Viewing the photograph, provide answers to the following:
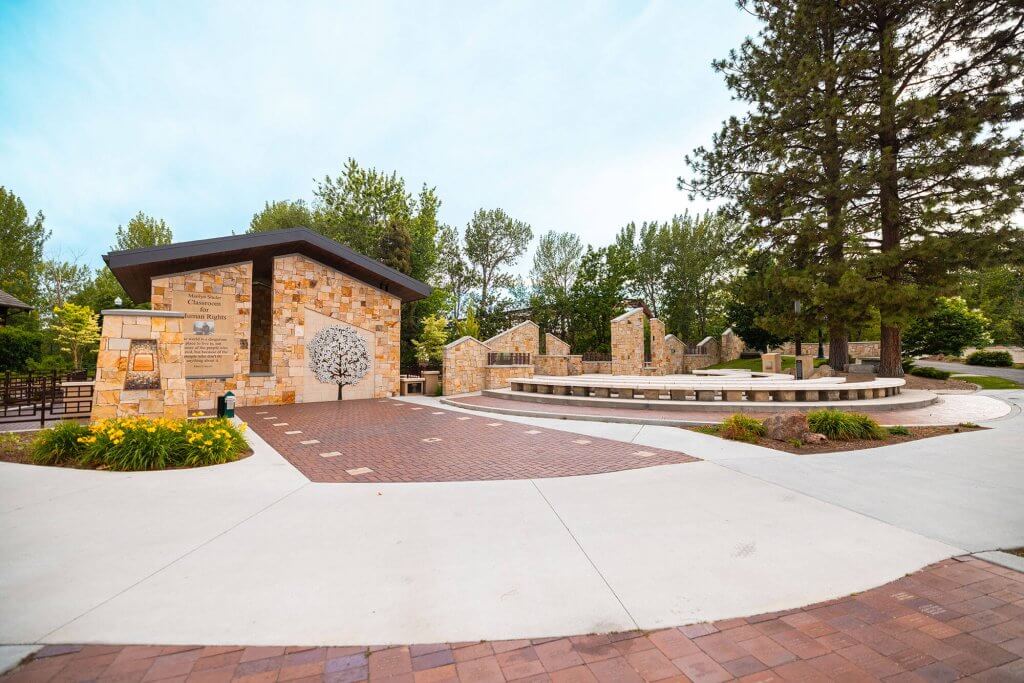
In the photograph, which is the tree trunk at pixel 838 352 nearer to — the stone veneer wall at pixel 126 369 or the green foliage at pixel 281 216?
the stone veneer wall at pixel 126 369

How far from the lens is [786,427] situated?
7.28 metres

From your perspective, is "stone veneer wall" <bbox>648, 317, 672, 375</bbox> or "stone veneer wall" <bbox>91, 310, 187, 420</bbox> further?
"stone veneer wall" <bbox>648, 317, 672, 375</bbox>

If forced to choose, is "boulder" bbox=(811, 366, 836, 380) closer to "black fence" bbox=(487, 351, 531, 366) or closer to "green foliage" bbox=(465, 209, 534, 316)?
"black fence" bbox=(487, 351, 531, 366)

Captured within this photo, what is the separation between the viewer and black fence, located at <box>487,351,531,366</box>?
1805cm

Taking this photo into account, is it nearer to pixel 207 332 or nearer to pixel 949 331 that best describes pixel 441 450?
pixel 207 332

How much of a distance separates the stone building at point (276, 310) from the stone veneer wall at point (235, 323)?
28 millimetres

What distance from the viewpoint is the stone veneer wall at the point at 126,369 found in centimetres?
723

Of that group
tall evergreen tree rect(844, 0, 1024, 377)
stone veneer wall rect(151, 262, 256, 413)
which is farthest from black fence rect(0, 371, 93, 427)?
tall evergreen tree rect(844, 0, 1024, 377)

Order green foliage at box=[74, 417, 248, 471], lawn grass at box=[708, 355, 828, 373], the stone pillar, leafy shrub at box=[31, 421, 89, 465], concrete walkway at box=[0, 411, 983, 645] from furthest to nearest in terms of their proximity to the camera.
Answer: lawn grass at box=[708, 355, 828, 373] < the stone pillar < leafy shrub at box=[31, 421, 89, 465] < green foliage at box=[74, 417, 248, 471] < concrete walkway at box=[0, 411, 983, 645]

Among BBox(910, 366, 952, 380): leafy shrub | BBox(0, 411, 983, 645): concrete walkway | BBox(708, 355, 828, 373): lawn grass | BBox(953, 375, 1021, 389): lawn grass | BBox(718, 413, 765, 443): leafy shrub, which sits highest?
BBox(708, 355, 828, 373): lawn grass

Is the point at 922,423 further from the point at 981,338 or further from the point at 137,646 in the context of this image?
the point at 981,338

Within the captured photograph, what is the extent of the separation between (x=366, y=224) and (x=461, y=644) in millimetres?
31687

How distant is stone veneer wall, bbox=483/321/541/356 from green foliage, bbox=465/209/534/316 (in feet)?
37.6

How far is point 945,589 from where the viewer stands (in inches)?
107
